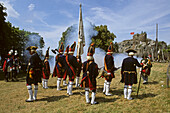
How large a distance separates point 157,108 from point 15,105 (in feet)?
19.1

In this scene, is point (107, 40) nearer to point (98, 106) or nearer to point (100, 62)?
point (100, 62)

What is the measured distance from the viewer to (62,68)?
325 inches

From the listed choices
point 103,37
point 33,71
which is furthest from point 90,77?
point 103,37

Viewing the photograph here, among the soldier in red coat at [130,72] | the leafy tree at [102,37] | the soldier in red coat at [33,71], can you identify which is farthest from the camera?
the leafy tree at [102,37]

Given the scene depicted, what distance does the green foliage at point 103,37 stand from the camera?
25.0 m

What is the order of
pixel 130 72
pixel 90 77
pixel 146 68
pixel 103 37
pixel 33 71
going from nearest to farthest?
→ pixel 90 77
pixel 33 71
pixel 130 72
pixel 146 68
pixel 103 37

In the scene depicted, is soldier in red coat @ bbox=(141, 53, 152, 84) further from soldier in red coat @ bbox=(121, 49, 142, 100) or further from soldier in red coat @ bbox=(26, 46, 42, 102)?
soldier in red coat @ bbox=(26, 46, 42, 102)

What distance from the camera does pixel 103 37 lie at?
84.9 feet

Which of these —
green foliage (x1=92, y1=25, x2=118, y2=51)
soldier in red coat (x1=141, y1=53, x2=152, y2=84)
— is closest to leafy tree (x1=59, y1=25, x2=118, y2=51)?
green foliage (x1=92, y1=25, x2=118, y2=51)

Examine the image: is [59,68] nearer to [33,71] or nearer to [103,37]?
[33,71]

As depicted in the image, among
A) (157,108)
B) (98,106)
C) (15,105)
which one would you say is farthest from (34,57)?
(157,108)

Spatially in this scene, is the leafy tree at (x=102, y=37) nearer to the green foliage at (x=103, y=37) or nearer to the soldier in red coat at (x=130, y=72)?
the green foliage at (x=103, y=37)

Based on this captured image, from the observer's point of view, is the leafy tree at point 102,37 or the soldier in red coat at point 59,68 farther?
the leafy tree at point 102,37

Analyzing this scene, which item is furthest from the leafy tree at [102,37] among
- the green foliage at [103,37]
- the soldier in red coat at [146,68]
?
the soldier in red coat at [146,68]
